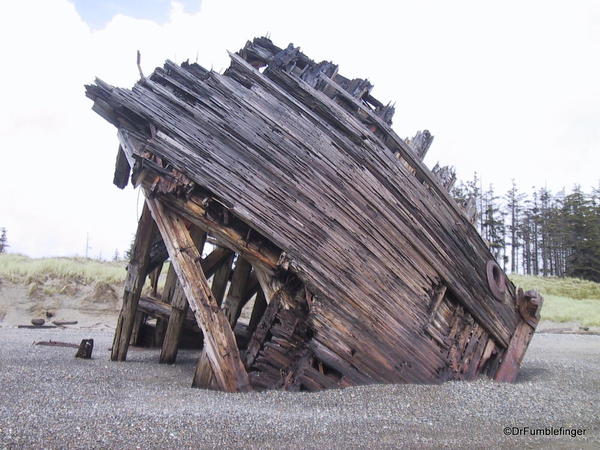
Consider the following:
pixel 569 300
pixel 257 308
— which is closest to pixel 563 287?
Result: pixel 569 300

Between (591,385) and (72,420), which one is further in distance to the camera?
(591,385)

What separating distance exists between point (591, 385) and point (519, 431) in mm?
3173

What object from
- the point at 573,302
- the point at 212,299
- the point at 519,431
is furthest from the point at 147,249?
the point at 573,302

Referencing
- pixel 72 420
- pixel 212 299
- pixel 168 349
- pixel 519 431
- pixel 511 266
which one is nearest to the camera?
pixel 72 420

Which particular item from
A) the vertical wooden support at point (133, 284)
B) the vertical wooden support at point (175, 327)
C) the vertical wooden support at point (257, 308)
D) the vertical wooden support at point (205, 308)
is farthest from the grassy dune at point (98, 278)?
the vertical wooden support at point (205, 308)

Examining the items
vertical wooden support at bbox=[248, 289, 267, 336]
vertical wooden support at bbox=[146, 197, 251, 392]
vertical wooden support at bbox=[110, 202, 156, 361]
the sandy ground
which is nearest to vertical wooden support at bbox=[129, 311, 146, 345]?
vertical wooden support at bbox=[110, 202, 156, 361]

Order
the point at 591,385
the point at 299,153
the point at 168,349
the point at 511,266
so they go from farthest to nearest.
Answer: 1. the point at 511,266
2. the point at 168,349
3. the point at 591,385
4. the point at 299,153

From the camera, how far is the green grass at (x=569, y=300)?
2164 centimetres

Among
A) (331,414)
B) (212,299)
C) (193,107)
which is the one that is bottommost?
(331,414)

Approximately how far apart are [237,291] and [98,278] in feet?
36.7

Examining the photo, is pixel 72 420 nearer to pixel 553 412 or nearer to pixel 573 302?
pixel 553 412

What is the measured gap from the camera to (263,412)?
433cm

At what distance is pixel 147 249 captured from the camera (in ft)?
25.7

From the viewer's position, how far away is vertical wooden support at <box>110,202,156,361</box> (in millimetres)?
7594
